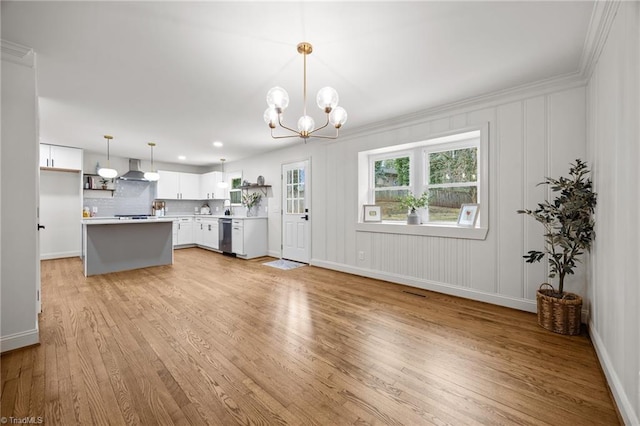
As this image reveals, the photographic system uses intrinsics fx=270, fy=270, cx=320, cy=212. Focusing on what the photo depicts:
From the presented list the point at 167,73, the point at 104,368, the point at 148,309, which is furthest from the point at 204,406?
the point at 167,73

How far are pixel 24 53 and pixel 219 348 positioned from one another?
2.78 meters

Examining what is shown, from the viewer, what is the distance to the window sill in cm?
325

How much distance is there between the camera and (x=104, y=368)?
6.11 feet

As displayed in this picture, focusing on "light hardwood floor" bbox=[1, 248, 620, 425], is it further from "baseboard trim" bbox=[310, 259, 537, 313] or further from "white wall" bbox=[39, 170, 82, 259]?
"white wall" bbox=[39, 170, 82, 259]

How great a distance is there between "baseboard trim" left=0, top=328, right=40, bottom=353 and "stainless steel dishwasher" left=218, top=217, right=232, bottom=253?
4005 mm

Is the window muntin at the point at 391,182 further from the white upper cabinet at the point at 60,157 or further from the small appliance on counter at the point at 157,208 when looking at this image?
the white upper cabinet at the point at 60,157

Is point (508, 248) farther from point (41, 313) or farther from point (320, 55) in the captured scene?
point (41, 313)

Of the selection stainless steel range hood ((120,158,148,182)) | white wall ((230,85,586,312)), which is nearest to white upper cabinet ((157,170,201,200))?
stainless steel range hood ((120,158,148,182))

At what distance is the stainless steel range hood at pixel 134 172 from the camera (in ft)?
21.6

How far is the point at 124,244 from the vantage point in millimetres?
4730

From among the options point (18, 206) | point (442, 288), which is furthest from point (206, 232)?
point (442, 288)

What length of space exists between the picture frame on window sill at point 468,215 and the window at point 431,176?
94 mm

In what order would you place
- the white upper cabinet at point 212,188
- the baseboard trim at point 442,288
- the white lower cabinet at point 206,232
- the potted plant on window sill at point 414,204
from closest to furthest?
the baseboard trim at point 442,288 → the potted plant on window sill at point 414,204 → the white lower cabinet at point 206,232 → the white upper cabinet at point 212,188

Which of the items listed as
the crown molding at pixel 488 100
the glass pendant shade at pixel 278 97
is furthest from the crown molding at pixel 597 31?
the glass pendant shade at pixel 278 97
